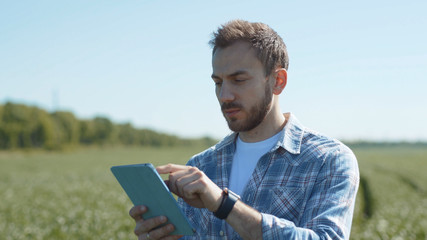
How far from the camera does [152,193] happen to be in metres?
1.83

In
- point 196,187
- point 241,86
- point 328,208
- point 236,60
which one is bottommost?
point 328,208

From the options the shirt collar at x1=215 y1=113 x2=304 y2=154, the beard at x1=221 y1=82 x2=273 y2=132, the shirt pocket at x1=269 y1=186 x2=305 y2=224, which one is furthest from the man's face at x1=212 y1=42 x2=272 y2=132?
the shirt pocket at x1=269 y1=186 x2=305 y2=224

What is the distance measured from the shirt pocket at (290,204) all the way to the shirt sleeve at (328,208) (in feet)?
0.14

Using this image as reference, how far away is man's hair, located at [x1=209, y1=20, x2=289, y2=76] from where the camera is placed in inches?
82.6

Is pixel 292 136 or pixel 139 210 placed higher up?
pixel 292 136

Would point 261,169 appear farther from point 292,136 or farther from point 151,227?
point 151,227

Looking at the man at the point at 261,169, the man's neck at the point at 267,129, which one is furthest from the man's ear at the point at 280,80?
the man's neck at the point at 267,129

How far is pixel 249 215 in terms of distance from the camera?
5.61 feet

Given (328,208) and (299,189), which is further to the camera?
(299,189)

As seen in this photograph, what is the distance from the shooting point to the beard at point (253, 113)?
6.79 feet

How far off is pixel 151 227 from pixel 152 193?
19cm

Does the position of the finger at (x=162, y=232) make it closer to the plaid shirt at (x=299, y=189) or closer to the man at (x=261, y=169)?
the man at (x=261, y=169)

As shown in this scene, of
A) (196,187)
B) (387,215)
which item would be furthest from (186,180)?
(387,215)

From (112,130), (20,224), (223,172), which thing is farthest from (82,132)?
(223,172)
